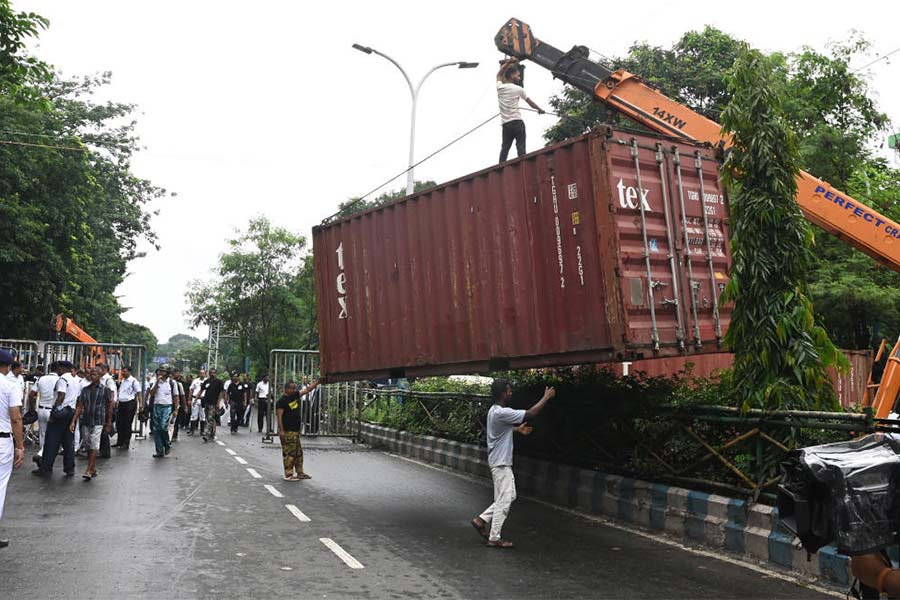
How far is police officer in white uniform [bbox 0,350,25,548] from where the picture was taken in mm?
7688

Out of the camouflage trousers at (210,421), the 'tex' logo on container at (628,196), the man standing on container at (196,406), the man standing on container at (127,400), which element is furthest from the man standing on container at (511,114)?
the man standing on container at (196,406)

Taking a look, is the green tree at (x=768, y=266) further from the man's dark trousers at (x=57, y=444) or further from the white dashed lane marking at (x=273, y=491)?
the man's dark trousers at (x=57, y=444)

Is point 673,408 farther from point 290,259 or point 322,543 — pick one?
point 290,259

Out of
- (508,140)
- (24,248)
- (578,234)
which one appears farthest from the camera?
(24,248)

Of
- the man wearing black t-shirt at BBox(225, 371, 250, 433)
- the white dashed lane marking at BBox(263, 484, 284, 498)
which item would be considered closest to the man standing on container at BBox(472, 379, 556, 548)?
the white dashed lane marking at BBox(263, 484, 284, 498)

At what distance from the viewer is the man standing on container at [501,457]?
839cm

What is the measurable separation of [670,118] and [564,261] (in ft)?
14.7

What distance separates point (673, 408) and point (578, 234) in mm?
2321

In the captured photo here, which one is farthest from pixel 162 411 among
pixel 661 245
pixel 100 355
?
pixel 661 245

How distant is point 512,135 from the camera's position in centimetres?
1160

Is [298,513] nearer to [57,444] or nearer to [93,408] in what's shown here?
[57,444]

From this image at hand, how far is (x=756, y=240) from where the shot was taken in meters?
9.27

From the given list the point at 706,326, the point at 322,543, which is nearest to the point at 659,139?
the point at 706,326

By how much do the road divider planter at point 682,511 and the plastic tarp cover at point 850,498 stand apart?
2776 mm
